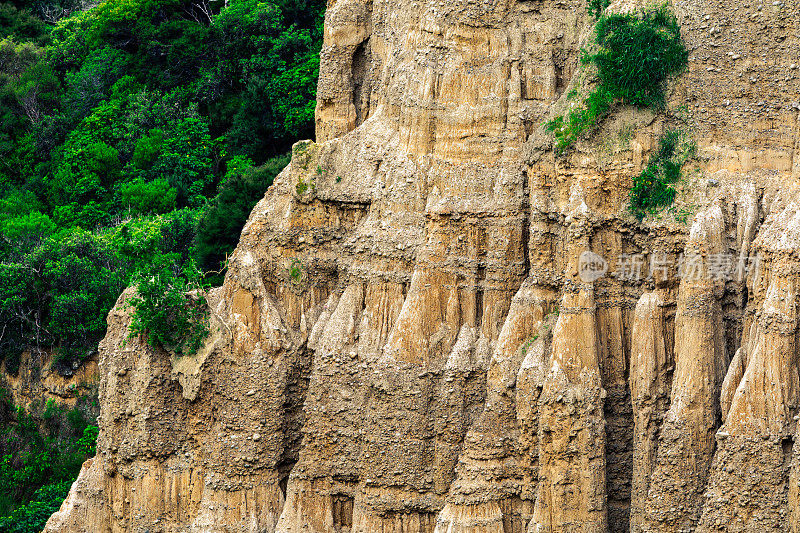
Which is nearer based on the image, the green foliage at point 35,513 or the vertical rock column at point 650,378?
the vertical rock column at point 650,378

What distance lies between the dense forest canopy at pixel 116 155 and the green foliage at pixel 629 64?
20714mm

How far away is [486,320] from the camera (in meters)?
36.9

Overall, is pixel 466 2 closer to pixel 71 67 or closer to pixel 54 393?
pixel 54 393

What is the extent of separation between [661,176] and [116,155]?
32.6 metres

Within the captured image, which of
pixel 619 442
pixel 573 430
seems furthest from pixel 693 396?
pixel 573 430

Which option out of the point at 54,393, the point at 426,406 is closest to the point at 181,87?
the point at 54,393

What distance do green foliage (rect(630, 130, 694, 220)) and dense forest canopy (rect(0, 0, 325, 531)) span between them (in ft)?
72.0

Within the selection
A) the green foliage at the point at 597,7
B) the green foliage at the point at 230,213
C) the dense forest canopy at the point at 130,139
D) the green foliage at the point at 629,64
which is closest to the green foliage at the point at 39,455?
the dense forest canopy at the point at 130,139

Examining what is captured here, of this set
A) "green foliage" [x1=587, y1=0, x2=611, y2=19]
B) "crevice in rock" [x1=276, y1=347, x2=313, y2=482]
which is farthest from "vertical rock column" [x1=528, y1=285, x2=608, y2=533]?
"crevice in rock" [x1=276, y1=347, x2=313, y2=482]

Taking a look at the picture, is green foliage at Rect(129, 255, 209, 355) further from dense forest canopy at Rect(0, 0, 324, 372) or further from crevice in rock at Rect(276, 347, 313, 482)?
dense forest canopy at Rect(0, 0, 324, 372)

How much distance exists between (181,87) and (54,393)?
544 inches

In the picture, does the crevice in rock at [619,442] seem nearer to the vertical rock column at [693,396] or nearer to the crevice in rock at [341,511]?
the vertical rock column at [693,396]

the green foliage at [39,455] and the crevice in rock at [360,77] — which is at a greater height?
the crevice in rock at [360,77]

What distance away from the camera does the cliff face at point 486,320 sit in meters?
32.2
